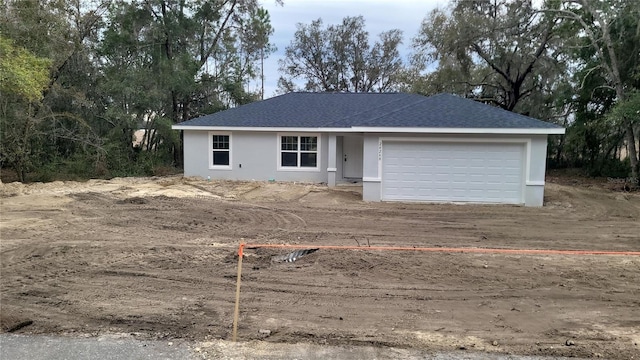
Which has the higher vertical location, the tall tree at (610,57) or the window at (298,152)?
the tall tree at (610,57)

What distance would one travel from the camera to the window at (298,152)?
20156mm

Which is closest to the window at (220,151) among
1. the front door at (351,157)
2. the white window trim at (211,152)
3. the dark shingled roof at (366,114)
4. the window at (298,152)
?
the white window trim at (211,152)

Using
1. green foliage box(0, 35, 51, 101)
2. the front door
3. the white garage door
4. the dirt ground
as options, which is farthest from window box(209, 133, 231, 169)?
the white garage door

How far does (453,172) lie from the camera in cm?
1484

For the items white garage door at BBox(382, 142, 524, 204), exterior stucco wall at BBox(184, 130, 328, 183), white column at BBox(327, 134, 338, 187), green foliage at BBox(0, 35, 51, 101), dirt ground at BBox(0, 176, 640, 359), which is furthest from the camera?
exterior stucco wall at BBox(184, 130, 328, 183)

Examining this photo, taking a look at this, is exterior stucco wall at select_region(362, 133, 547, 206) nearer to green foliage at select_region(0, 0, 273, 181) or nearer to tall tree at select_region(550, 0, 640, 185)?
tall tree at select_region(550, 0, 640, 185)

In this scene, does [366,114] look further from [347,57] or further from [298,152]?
[347,57]

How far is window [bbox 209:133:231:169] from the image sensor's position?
20516 mm

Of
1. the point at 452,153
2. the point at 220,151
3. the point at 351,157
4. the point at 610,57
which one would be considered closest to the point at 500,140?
the point at 452,153

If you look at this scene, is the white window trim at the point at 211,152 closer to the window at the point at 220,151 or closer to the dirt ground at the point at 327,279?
the window at the point at 220,151

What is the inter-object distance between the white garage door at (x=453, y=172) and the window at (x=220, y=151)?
845 centimetres

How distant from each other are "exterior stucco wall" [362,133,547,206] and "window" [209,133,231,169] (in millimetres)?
8042

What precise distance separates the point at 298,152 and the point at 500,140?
29.0ft

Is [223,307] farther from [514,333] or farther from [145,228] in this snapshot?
[145,228]
